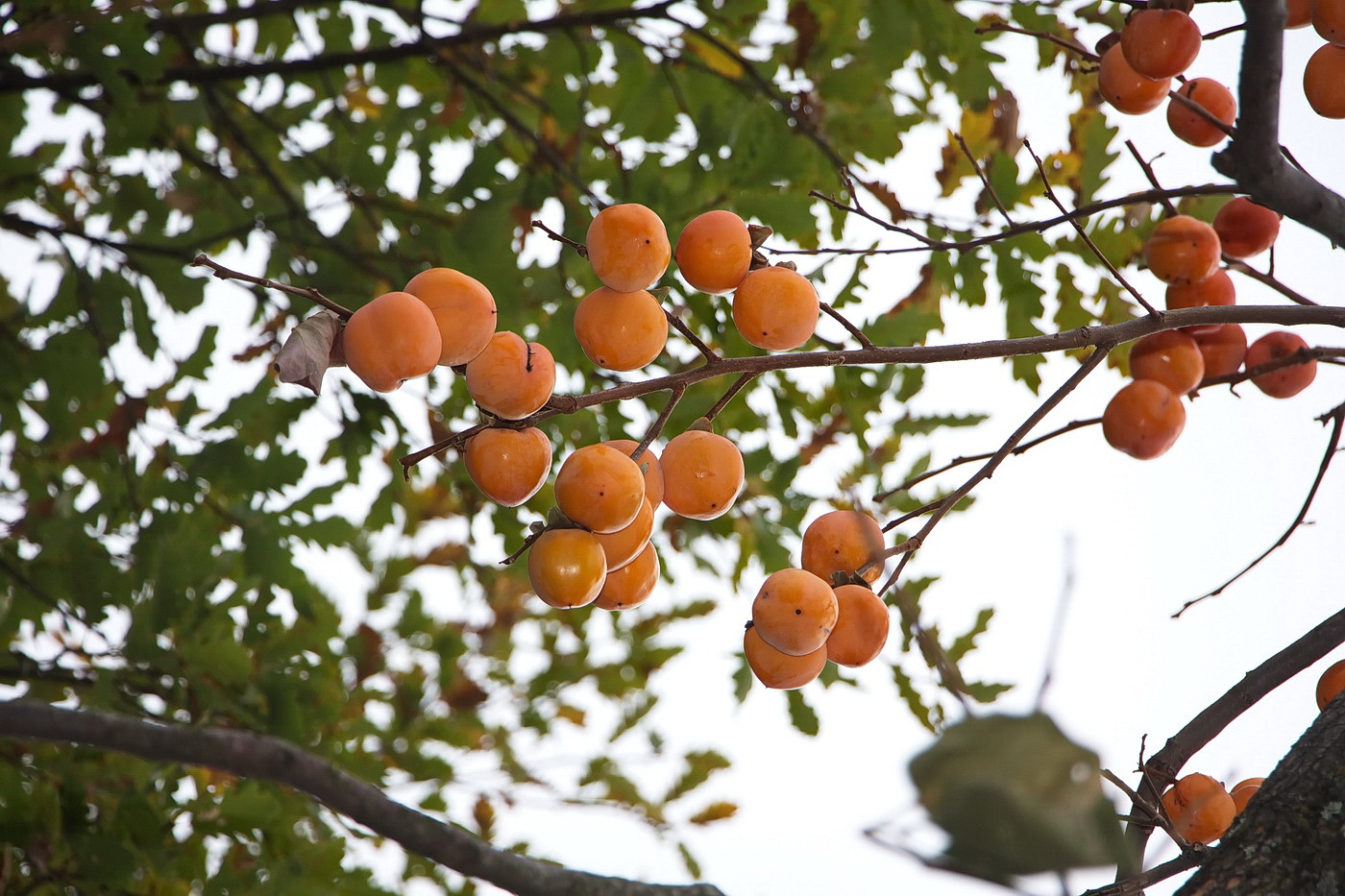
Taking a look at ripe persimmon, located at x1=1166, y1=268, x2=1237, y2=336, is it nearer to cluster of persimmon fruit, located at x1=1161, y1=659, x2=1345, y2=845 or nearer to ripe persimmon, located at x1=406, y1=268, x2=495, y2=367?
cluster of persimmon fruit, located at x1=1161, y1=659, x2=1345, y2=845

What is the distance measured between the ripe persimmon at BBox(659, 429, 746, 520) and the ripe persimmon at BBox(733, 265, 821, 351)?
0.46ft

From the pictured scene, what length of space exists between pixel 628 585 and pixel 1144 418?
2.27ft

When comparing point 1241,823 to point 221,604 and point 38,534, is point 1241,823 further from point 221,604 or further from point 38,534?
point 38,534

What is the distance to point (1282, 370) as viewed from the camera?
1513 mm

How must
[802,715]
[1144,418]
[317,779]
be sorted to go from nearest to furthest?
[317,779] → [1144,418] → [802,715]

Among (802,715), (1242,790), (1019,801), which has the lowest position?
(1019,801)

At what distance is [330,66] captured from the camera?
2.80 metres

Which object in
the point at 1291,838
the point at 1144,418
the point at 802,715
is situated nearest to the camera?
the point at 1291,838

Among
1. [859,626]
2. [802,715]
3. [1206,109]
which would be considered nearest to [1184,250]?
[1206,109]

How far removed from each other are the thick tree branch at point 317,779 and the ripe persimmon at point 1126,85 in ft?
3.74

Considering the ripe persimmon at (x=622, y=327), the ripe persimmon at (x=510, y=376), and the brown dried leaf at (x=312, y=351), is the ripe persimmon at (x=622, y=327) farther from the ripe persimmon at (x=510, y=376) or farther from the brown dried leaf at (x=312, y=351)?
the brown dried leaf at (x=312, y=351)

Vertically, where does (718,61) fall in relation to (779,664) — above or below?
above

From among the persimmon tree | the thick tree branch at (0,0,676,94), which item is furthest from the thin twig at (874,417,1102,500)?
the thick tree branch at (0,0,676,94)

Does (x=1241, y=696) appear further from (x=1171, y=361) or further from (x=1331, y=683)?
(x=1171, y=361)
